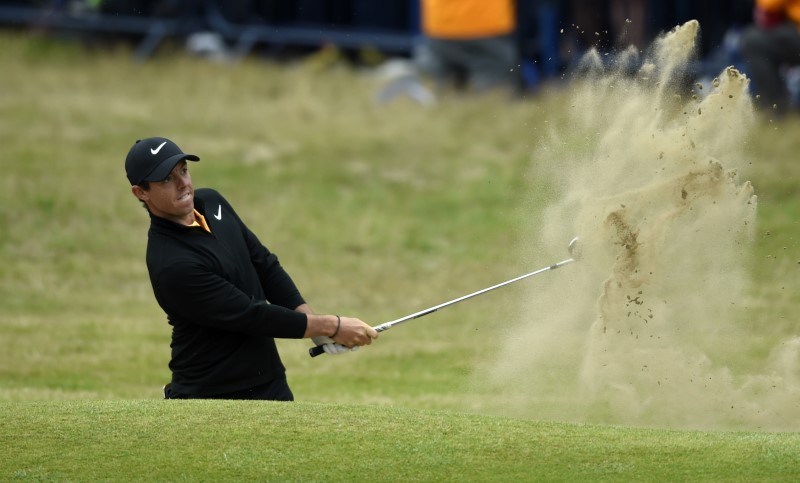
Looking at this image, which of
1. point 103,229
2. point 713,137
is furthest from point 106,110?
point 713,137

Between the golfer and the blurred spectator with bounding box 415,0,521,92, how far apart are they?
12.1 metres

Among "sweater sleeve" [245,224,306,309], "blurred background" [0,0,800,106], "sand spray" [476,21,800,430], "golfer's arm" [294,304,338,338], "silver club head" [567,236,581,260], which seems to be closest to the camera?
"golfer's arm" [294,304,338,338]

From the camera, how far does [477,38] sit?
1928cm

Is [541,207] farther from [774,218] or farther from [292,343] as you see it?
[774,218]

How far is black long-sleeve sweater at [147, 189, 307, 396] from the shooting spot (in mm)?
7016

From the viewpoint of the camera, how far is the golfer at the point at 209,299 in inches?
277

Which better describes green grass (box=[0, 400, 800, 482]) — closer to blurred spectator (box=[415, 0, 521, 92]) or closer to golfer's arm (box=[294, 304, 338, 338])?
golfer's arm (box=[294, 304, 338, 338])

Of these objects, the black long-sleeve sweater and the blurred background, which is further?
the blurred background

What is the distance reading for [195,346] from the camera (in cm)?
732

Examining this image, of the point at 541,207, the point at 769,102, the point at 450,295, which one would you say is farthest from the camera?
the point at 769,102

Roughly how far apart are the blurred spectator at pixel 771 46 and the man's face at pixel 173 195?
11.0m

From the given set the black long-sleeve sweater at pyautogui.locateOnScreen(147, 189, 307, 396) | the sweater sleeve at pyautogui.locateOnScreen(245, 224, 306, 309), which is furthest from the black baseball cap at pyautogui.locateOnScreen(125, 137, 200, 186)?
the sweater sleeve at pyautogui.locateOnScreen(245, 224, 306, 309)

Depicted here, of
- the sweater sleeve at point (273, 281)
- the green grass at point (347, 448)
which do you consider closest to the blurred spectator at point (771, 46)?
the sweater sleeve at point (273, 281)

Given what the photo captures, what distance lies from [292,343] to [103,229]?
13.6 feet
